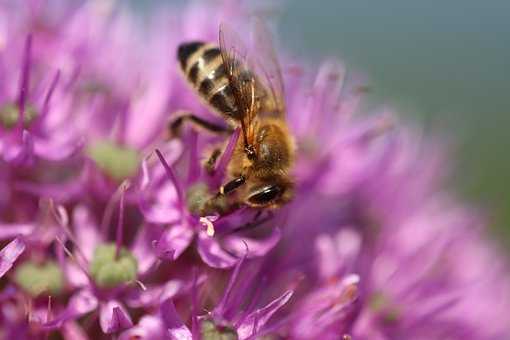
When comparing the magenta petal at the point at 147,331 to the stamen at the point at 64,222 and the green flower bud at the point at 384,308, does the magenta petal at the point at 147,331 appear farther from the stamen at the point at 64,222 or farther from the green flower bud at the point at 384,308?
the green flower bud at the point at 384,308

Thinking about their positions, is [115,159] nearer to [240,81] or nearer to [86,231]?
[86,231]

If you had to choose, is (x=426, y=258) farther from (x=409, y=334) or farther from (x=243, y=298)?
(x=243, y=298)

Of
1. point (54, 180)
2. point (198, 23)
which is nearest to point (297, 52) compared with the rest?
point (198, 23)

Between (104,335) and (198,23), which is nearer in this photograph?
(104,335)

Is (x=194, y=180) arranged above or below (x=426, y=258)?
above

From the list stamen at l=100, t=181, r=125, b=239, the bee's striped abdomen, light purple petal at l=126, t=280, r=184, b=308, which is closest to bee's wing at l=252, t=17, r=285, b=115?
the bee's striped abdomen

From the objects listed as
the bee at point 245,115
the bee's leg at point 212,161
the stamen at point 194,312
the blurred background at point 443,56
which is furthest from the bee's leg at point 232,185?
the blurred background at point 443,56
